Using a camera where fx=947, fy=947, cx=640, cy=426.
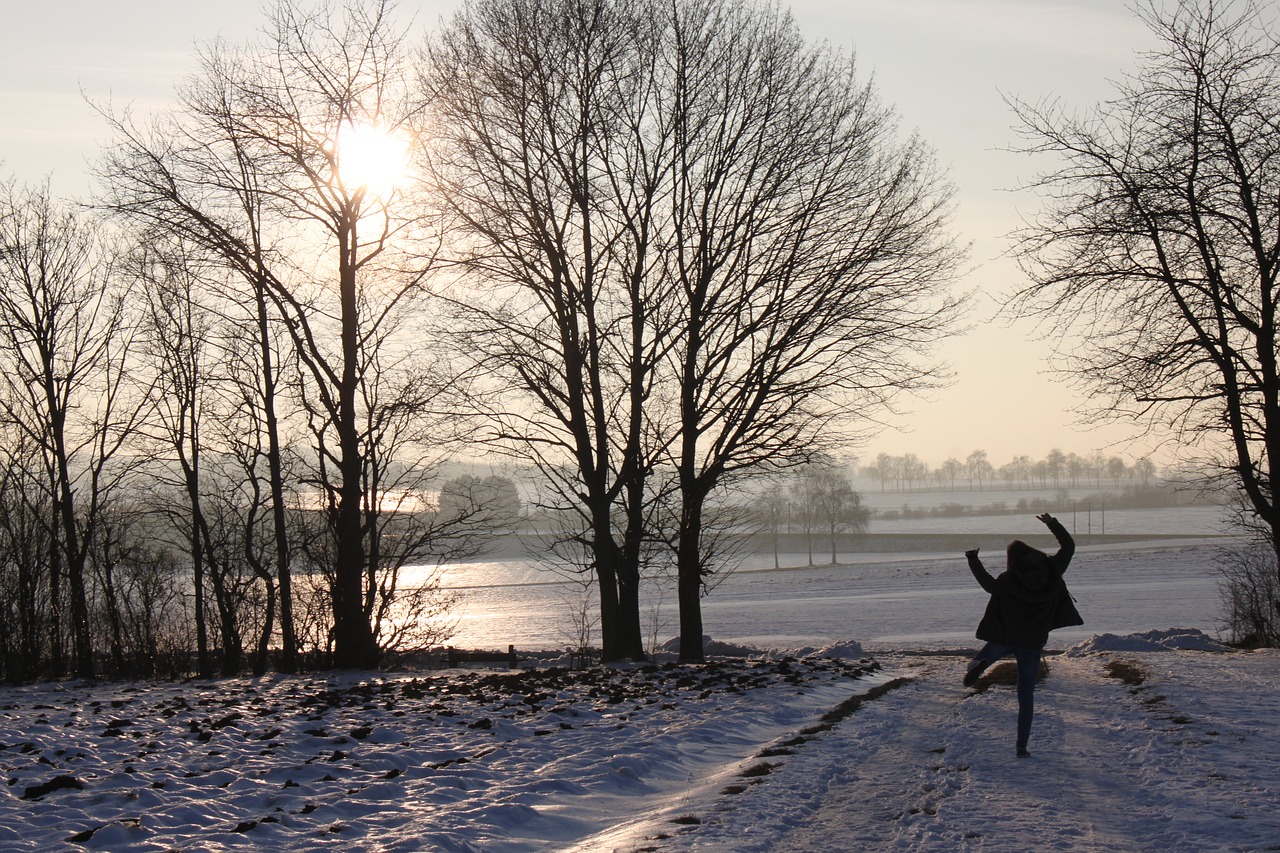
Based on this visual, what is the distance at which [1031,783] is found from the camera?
269 inches

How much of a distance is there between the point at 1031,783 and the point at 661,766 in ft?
9.64

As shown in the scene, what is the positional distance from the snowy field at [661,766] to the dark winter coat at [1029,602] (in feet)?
3.20

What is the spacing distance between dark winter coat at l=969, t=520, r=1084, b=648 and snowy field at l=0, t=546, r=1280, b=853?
3.20ft

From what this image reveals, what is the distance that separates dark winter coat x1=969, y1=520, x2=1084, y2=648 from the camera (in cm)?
798

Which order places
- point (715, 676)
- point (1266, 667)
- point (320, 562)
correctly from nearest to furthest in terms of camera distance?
point (1266, 667), point (715, 676), point (320, 562)

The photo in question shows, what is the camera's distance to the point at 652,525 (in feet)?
58.4

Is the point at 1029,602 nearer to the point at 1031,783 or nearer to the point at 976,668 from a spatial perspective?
the point at 976,668

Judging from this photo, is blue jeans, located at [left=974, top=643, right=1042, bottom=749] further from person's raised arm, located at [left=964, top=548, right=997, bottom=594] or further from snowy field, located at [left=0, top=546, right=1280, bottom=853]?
person's raised arm, located at [left=964, top=548, right=997, bottom=594]

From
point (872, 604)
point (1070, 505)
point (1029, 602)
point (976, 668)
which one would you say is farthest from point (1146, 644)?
point (1070, 505)

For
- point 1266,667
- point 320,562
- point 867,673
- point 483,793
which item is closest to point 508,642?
point 320,562

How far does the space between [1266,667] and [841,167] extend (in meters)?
10.5

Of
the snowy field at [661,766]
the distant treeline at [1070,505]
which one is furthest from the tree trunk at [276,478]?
the distant treeline at [1070,505]

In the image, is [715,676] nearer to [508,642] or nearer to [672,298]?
[672,298]

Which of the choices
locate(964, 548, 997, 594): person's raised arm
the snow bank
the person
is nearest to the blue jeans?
the person
